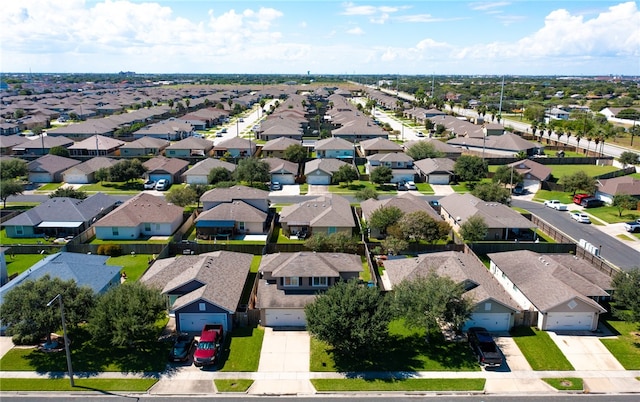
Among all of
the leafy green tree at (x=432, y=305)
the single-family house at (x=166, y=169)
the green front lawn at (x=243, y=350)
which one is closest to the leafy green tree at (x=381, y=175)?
the single-family house at (x=166, y=169)

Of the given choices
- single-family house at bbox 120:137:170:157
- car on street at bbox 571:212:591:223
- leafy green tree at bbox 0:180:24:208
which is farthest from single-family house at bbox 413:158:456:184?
leafy green tree at bbox 0:180:24:208

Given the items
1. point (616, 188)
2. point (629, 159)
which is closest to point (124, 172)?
point (616, 188)

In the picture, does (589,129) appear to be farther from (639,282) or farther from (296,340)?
(296,340)

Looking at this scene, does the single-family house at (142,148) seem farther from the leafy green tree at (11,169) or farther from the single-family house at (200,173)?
the leafy green tree at (11,169)

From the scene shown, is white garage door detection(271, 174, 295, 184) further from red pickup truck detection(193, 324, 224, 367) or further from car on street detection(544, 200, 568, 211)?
red pickup truck detection(193, 324, 224, 367)

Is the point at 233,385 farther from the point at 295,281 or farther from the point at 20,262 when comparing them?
the point at 20,262

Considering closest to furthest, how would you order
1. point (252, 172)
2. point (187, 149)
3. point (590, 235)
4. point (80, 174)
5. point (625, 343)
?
point (625, 343) < point (590, 235) < point (252, 172) < point (80, 174) < point (187, 149)

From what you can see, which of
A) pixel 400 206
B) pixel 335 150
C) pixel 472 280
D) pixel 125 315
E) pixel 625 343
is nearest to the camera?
pixel 125 315
